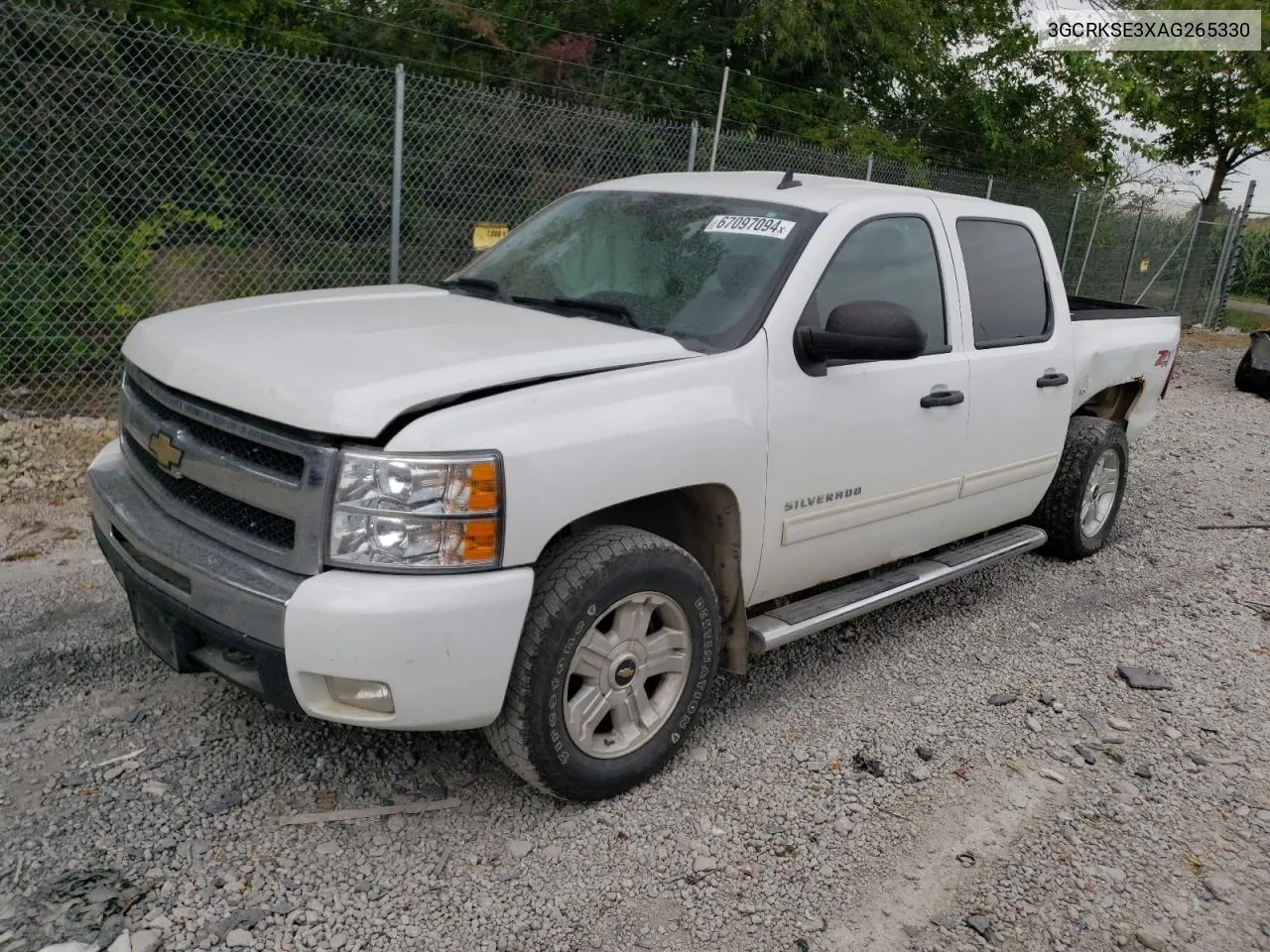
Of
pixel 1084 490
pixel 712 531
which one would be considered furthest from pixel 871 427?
pixel 1084 490

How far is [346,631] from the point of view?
2678 millimetres

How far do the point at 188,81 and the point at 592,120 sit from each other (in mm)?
3172

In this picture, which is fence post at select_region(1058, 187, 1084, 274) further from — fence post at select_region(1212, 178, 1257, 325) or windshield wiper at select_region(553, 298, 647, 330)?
windshield wiper at select_region(553, 298, 647, 330)

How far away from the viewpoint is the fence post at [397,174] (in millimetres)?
7223

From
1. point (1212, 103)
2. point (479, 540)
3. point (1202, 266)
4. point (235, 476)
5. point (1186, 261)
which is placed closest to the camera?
point (479, 540)

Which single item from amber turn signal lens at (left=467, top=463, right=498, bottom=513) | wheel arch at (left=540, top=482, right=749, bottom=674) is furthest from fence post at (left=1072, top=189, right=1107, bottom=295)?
amber turn signal lens at (left=467, top=463, right=498, bottom=513)

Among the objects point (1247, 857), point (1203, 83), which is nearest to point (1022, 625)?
point (1247, 857)

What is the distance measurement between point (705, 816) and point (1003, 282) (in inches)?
111

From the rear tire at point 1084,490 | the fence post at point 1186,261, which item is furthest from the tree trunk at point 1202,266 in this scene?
the rear tire at point 1084,490

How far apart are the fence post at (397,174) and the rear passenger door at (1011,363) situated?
416 centimetres

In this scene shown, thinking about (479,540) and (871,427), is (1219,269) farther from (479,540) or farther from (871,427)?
(479,540)

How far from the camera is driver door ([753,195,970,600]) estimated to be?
3.66 metres

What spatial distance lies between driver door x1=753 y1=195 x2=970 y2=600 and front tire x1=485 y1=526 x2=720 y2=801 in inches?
17.8

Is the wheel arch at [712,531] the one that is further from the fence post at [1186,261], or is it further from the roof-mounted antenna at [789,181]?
the fence post at [1186,261]
